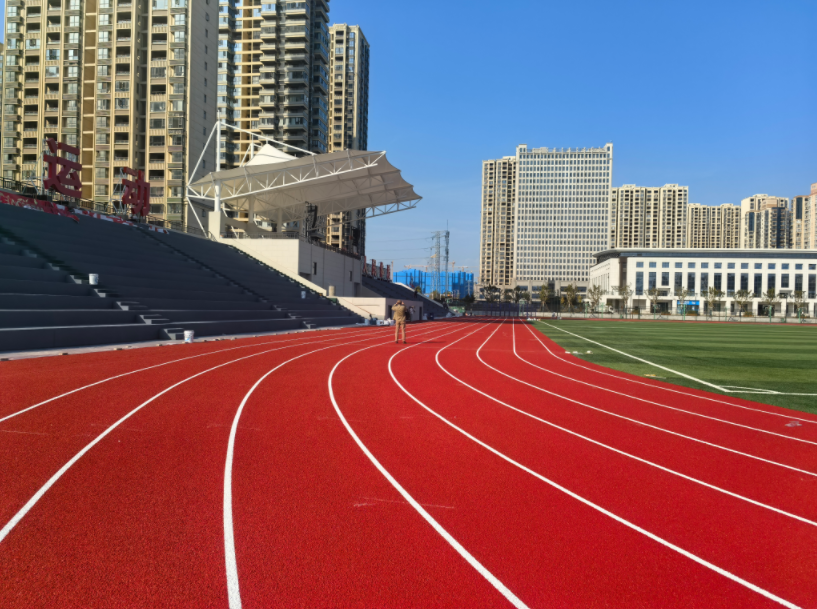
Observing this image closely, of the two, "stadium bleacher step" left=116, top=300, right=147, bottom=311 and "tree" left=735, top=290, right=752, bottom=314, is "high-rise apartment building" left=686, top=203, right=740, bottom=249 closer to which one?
"tree" left=735, top=290, right=752, bottom=314

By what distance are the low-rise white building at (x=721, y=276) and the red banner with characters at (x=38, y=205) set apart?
88.4 m

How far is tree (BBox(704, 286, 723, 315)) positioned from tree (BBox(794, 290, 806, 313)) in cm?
1159

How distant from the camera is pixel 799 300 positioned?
3580 inches

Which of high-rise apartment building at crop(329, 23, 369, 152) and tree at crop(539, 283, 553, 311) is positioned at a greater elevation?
high-rise apartment building at crop(329, 23, 369, 152)

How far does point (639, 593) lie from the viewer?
3084 millimetres

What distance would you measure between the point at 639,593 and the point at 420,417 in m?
4.59

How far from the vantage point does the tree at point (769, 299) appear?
276ft

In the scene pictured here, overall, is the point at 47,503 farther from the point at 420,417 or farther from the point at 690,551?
the point at 690,551

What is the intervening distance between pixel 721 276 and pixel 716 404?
332 feet

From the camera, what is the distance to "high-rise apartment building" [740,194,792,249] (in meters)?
166

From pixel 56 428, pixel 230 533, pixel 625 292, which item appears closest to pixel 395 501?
pixel 230 533

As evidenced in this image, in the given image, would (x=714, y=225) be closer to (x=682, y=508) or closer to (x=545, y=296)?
(x=545, y=296)

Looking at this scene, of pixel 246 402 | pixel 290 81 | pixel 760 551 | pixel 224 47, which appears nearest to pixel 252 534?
pixel 760 551

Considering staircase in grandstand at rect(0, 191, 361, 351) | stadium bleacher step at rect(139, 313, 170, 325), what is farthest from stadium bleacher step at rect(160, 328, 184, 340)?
stadium bleacher step at rect(139, 313, 170, 325)
